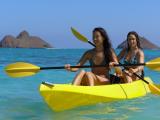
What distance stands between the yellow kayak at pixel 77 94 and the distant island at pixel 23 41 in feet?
308

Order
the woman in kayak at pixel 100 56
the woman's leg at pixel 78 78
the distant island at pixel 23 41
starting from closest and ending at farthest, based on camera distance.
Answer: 1. the woman's leg at pixel 78 78
2. the woman in kayak at pixel 100 56
3. the distant island at pixel 23 41

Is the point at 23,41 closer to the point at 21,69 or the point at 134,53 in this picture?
the point at 134,53

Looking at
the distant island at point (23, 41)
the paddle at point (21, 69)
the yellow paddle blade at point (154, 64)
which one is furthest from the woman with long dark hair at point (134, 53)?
the distant island at point (23, 41)

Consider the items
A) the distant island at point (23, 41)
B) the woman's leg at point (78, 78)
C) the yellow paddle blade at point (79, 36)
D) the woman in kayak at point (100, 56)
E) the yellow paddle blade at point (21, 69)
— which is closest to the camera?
the woman's leg at point (78, 78)

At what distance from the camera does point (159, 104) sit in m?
7.24

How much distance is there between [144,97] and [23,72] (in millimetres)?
2328

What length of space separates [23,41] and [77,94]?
3934 inches

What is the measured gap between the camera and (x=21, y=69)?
261 inches

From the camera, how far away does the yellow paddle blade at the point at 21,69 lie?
21.7 feet

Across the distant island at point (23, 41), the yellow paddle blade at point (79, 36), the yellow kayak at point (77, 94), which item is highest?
the distant island at point (23, 41)

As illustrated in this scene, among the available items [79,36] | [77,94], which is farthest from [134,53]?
[77,94]

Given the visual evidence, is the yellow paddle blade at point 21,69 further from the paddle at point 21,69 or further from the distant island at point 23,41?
the distant island at point 23,41

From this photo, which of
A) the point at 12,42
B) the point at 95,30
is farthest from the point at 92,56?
the point at 12,42

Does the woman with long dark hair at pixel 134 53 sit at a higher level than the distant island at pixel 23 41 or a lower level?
lower
